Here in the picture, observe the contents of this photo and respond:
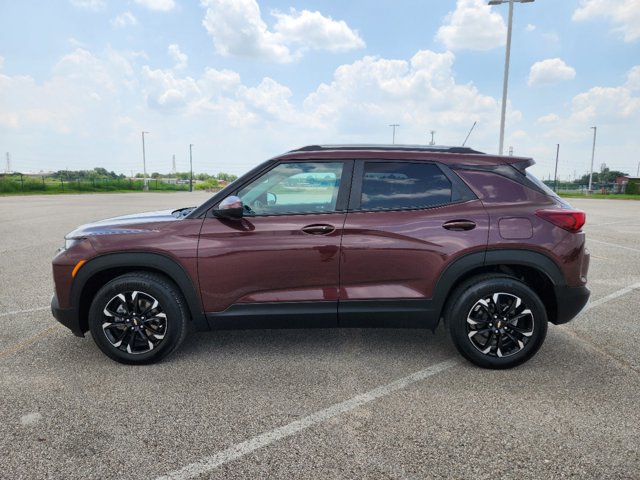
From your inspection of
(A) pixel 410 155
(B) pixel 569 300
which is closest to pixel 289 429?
(A) pixel 410 155

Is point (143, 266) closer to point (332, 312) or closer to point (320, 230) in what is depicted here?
point (320, 230)

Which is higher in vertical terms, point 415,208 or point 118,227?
point 415,208

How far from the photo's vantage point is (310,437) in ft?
8.39

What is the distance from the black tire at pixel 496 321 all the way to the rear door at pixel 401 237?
26 centimetres

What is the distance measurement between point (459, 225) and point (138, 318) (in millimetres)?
2556

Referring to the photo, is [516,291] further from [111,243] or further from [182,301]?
[111,243]

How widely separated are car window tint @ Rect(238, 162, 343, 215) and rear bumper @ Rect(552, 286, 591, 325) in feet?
6.14

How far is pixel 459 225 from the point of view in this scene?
11.0 feet

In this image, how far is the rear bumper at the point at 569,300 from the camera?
3.41 meters

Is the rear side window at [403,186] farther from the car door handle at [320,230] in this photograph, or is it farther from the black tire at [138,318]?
the black tire at [138,318]

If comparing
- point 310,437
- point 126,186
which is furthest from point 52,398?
point 126,186

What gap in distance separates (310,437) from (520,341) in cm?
183

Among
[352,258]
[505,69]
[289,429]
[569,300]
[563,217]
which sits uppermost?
[505,69]

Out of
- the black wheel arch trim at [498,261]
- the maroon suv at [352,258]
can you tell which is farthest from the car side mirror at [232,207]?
the black wheel arch trim at [498,261]
